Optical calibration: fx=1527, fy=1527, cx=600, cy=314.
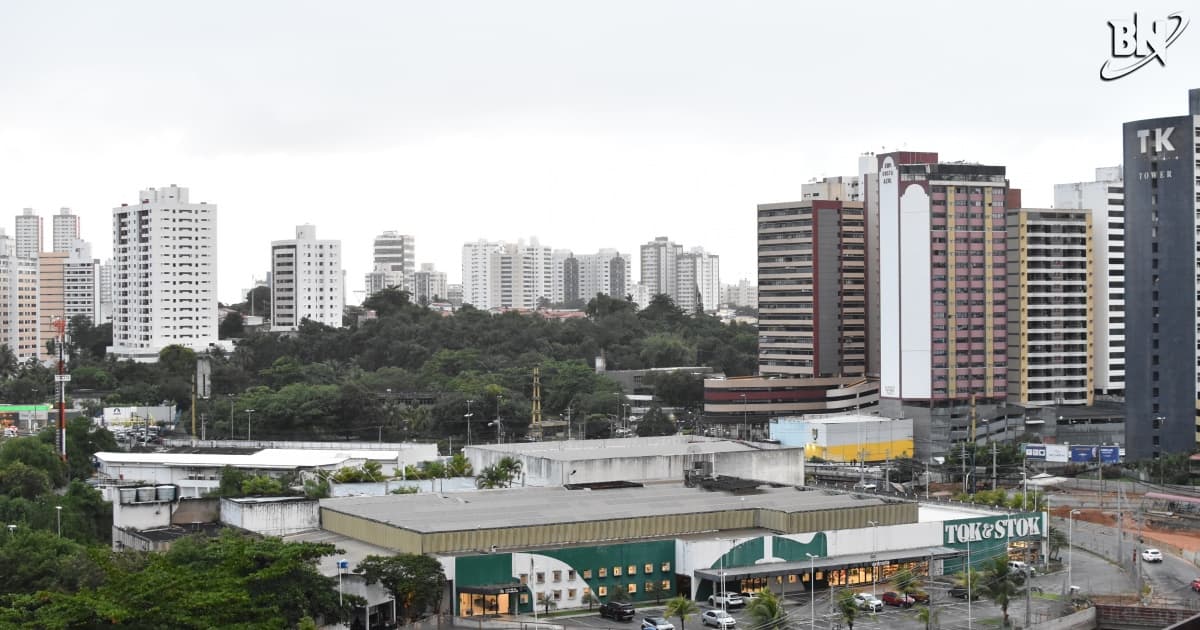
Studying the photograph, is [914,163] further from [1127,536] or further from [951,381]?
[1127,536]

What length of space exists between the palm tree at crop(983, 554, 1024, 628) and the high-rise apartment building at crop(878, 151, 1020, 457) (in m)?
26.9

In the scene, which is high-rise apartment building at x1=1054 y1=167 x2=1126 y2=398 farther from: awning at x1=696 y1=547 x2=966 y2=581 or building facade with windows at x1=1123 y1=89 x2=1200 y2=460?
awning at x1=696 y1=547 x2=966 y2=581

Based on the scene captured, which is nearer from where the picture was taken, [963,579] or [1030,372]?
[963,579]

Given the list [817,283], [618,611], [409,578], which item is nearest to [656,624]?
[618,611]

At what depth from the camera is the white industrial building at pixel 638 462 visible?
40.3 m

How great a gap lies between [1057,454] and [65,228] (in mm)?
123683

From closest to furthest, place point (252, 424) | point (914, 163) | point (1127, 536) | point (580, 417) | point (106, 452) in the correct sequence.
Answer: point (1127, 536), point (106, 452), point (914, 163), point (252, 424), point (580, 417)

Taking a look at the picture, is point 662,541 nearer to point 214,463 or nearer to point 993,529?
point 993,529

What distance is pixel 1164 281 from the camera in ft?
176

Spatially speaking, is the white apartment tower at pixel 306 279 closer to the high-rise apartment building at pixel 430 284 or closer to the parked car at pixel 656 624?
the high-rise apartment building at pixel 430 284

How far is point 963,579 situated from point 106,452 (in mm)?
32185

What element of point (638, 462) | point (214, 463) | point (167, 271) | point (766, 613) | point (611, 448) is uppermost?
point (167, 271)

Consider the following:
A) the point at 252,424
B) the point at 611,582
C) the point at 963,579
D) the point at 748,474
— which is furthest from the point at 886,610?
the point at 252,424

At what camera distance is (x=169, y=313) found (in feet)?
295
